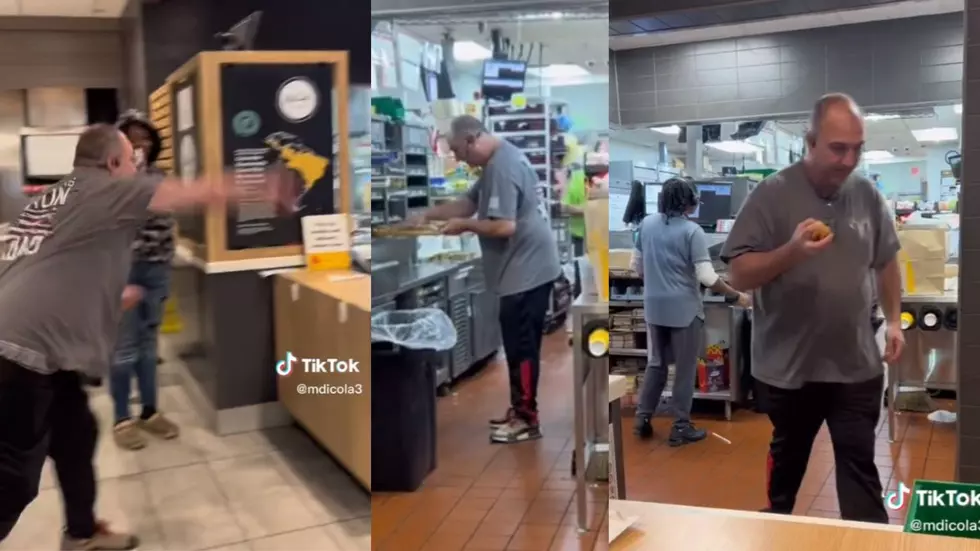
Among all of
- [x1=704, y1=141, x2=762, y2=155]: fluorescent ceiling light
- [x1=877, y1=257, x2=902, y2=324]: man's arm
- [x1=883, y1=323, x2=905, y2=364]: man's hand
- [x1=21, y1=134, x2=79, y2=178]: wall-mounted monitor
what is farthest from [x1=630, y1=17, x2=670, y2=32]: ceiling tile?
[x1=21, y1=134, x2=79, y2=178]: wall-mounted monitor

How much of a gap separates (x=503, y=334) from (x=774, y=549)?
922 millimetres

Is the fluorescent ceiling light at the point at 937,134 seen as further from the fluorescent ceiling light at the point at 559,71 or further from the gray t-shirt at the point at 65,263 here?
the gray t-shirt at the point at 65,263

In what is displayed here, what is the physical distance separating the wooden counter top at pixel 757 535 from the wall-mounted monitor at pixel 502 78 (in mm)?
966

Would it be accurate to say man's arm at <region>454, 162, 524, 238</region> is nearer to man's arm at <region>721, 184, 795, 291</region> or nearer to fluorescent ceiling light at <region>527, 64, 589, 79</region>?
fluorescent ceiling light at <region>527, 64, 589, 79</region>

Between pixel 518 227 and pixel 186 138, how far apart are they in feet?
2.72

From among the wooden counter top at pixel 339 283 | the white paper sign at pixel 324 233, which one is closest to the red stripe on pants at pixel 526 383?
the wooden counter top at pixel 339 283

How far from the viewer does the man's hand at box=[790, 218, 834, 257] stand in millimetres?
1857

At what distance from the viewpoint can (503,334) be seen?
1.16 m

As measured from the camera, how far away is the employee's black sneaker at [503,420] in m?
1.16

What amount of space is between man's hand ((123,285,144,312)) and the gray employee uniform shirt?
1.32m

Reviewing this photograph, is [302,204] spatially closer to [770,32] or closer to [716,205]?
[716,205]

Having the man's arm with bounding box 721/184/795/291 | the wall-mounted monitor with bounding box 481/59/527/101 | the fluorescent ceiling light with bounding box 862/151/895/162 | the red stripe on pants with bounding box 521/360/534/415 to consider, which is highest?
the wall-mounted monitor with bounding box 481/59/527/101

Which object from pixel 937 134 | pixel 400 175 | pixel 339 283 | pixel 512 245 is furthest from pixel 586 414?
→ pixel 937 134

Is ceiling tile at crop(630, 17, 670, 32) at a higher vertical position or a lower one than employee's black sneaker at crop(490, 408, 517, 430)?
higher
